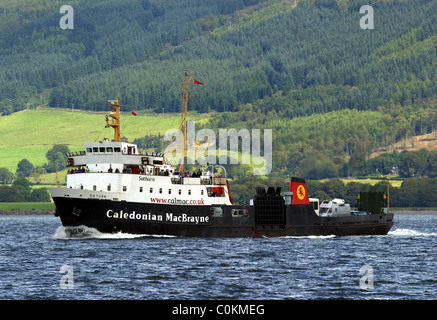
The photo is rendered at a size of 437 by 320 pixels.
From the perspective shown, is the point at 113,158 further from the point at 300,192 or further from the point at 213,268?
the point at 213,268

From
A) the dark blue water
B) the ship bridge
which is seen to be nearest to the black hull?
the dark blue water

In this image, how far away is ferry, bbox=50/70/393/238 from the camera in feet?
272

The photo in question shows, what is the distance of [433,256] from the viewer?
77125 mm

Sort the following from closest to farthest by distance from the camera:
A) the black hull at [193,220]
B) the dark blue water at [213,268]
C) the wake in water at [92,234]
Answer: the dark blue water at [213,268] → the black hull at [193,220] → the wake in water at [92,234]

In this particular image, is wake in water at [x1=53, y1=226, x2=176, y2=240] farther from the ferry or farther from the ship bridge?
Answer: the ship bridge

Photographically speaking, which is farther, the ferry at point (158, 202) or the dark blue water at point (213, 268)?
the ferry at point (158, 202)

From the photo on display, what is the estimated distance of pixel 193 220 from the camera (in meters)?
86.2

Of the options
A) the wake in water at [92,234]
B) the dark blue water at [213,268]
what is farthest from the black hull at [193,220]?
the dark blue water at [213,268]

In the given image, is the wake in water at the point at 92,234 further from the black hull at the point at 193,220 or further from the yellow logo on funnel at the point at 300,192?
the yellow logo on funnel at the point at 300,192

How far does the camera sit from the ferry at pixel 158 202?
82.8m

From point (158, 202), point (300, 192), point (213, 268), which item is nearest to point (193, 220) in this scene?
point (158, 202)
